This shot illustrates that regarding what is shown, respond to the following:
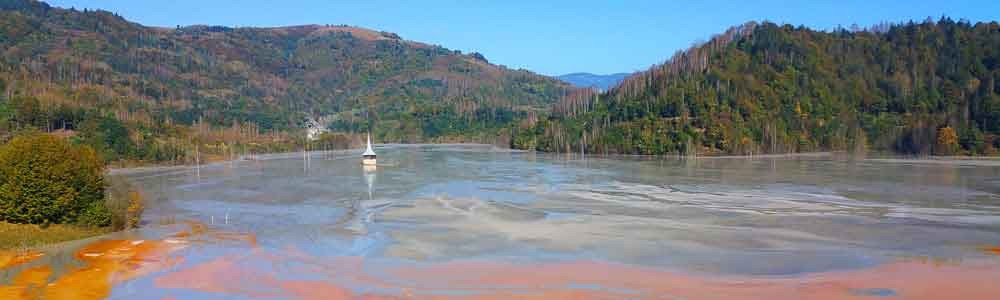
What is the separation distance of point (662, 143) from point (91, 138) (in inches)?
2942

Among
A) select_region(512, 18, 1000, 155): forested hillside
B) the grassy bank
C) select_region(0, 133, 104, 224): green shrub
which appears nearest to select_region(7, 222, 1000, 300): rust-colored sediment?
the grassy bank

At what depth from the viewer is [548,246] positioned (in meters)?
25.5

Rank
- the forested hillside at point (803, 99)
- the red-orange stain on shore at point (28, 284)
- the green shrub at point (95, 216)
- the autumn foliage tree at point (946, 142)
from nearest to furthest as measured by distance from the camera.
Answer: the red-orange stain on shore at point (28, 284), the green shrub at point (95, 216), the autumn foliage tree at point (946, 142), the forested hillside at point (803, 99)

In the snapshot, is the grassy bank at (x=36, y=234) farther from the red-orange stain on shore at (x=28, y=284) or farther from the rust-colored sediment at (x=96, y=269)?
the red-orange stain on shore at (x=28, y=284)

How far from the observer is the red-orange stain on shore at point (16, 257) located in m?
21.3

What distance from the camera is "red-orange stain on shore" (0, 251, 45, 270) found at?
837 inches

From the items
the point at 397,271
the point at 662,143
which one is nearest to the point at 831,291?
the point at 397,271

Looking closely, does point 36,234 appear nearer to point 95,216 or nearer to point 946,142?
point 95,216

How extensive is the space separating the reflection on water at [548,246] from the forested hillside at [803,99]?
66.0 m

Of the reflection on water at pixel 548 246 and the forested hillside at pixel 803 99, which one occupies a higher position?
the forested hillside at pixel 803 99

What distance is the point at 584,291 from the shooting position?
18.7m

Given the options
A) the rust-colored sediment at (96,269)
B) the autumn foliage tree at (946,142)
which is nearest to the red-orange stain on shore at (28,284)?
the rust-colored sediment at (96,269)

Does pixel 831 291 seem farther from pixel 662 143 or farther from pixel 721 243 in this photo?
pixel 662 143

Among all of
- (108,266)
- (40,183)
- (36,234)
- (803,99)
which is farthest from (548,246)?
(803,99)
